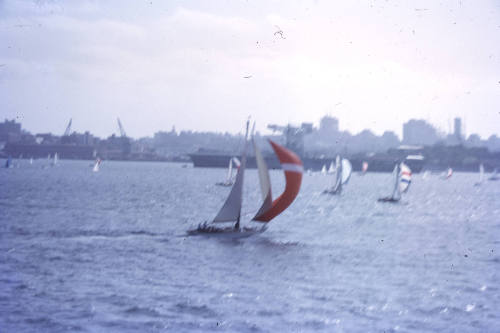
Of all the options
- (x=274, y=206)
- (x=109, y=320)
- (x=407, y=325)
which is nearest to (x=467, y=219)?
(x=274, y=206)

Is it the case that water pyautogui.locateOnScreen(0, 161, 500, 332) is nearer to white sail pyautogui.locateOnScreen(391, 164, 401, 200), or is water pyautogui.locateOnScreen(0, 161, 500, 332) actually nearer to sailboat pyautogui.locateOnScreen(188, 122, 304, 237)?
sailboat pyautogui.locateOnScreen(188, 122, 304, 237)

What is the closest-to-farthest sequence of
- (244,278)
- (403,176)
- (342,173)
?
(244,278) < (403,176) < (342,173)

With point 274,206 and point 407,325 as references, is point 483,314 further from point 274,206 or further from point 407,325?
point 274,206

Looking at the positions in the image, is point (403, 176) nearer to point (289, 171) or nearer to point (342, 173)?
point (342, 173)

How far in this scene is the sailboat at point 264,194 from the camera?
3253cm

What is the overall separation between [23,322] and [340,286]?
434 inches

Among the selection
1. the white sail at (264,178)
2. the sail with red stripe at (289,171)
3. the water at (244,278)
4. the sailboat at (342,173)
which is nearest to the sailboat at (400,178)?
the sailboat at (342,173)

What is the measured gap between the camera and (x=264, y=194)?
33375 millimetres

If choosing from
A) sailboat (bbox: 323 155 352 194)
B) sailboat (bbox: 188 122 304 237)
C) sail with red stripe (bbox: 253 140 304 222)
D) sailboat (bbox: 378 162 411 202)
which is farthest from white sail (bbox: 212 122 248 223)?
sailboat (bbox: 323 155 352 194)

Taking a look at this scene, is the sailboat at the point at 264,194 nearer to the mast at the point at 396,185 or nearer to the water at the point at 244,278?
the water at the point at 244,278

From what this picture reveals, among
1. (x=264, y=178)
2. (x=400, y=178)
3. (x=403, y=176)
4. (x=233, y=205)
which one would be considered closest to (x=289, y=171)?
(x=264, y=178)

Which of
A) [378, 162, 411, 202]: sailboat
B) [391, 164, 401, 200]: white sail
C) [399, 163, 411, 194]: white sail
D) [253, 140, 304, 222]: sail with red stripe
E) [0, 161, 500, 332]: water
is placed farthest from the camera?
[391, 164, 401, 200]: white sail

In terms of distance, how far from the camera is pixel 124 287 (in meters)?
22.2

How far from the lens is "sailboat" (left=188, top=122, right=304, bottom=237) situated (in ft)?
107
